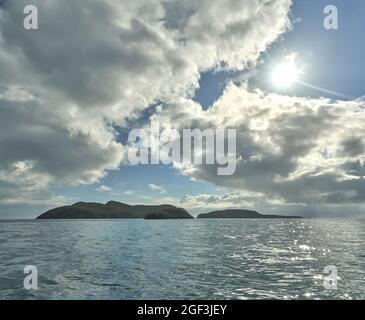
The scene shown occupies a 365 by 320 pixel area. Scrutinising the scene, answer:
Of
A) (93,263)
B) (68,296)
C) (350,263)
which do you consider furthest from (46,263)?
(350,263)

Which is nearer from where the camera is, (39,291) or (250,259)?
(39,291)

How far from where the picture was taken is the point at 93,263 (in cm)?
3831

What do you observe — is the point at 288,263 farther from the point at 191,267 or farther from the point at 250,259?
the point at 191,267

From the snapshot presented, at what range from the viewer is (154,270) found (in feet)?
108

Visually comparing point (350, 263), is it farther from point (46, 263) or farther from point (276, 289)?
point (46, 263)
